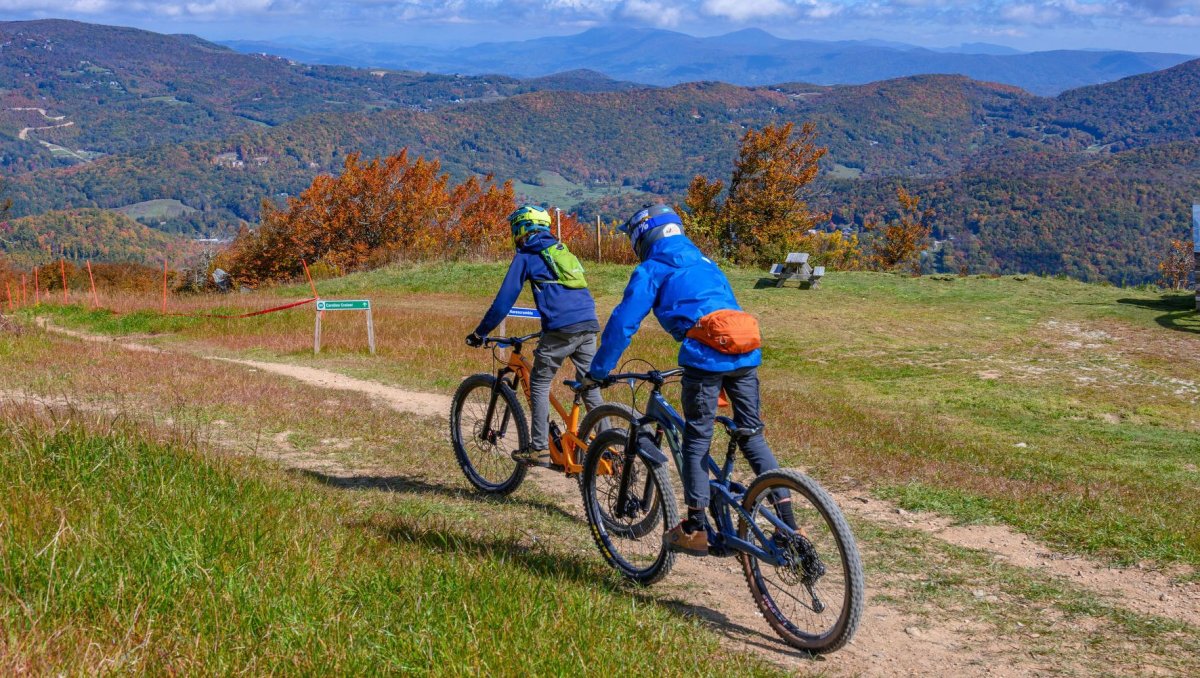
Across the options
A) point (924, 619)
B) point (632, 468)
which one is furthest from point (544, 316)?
point (924, 619)

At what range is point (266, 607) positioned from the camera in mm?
3834

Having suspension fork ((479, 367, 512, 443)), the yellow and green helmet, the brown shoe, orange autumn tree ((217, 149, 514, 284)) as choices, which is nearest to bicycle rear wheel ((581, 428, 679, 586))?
Answer: the brown shoe

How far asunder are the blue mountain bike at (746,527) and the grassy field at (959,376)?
264cm

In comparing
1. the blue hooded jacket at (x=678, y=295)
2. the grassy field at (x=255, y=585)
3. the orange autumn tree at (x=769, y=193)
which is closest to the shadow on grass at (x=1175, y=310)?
the blue hooded jacket at (x=678, y=295)

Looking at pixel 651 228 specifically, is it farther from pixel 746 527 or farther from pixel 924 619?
pixel 924 619

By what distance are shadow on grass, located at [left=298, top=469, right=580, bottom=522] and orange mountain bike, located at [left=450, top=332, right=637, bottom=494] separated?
4.5 inches

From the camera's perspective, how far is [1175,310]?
19.7 meters

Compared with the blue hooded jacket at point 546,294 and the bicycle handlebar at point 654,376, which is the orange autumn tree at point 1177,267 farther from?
the bicycle handlebar at point 654,376

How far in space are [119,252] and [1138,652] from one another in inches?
7542

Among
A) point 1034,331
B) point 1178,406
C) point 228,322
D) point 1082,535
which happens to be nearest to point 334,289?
point 228,322

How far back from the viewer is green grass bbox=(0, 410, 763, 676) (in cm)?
345

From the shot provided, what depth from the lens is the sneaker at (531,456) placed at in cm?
705

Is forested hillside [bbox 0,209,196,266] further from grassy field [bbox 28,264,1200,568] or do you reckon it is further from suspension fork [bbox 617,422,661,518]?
suspension fork [bbox 617,422,661,518]

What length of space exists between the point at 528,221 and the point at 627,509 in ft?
7.84
